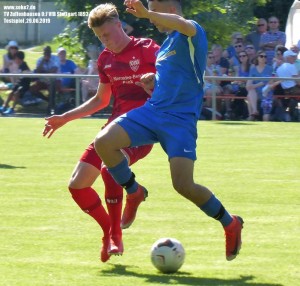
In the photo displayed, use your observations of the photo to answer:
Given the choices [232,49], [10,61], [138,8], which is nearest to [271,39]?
[232,49]

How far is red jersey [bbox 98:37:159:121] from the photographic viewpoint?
8.02 metres

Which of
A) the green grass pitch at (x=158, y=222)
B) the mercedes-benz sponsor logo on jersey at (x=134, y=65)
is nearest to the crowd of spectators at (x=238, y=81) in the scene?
the green grass pitch at (x=158, y=222)

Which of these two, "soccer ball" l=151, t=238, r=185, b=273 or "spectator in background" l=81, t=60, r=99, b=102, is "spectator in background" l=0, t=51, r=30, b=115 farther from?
"soccer ball" l=151, t=238, r=185, b=273

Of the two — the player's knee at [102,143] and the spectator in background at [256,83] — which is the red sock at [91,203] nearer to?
the player's knee at [102,143]

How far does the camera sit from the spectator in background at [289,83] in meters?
20.1

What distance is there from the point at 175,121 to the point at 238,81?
13461mm

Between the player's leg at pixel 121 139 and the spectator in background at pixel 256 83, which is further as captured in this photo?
the spectator in background at pixel 256 83

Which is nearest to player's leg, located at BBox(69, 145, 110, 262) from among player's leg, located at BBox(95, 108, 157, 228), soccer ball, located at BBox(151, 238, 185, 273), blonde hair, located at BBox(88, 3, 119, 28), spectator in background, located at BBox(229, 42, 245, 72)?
player's leg, located at BBox(95, 108, 157, 228)

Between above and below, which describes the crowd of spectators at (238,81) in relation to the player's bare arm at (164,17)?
below

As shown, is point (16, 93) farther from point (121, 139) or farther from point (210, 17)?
point (121, 139)

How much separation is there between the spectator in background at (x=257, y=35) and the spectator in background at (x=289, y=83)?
8.27ft

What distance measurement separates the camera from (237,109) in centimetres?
2094

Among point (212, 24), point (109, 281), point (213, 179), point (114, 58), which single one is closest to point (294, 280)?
point (109, 281)

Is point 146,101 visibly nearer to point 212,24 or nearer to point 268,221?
point 268,221
